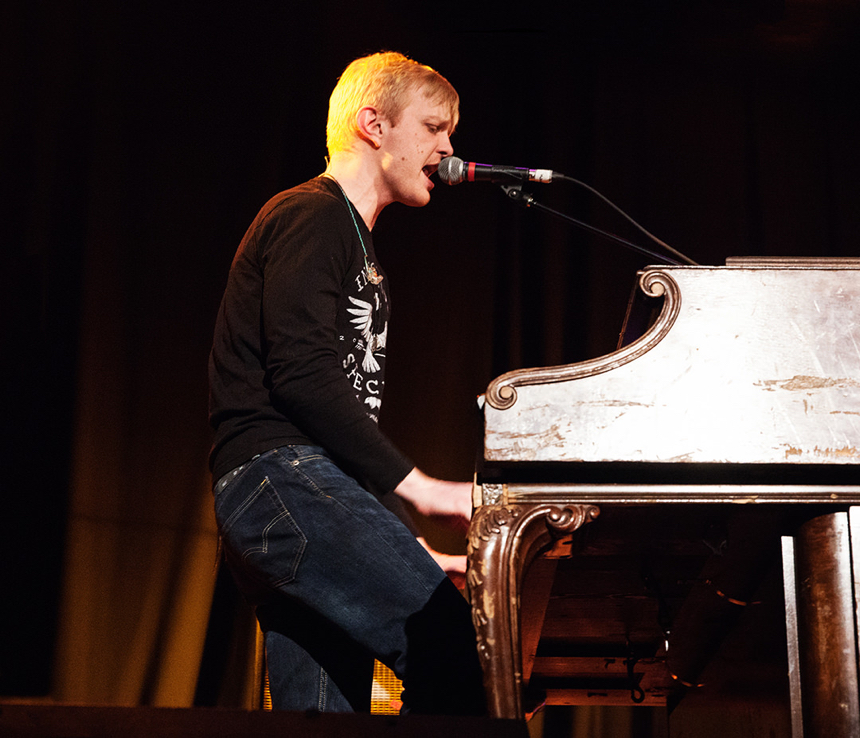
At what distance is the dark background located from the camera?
2.84m

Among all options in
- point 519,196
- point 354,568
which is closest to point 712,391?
point 354,568

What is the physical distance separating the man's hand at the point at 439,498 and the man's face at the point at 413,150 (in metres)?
0.59

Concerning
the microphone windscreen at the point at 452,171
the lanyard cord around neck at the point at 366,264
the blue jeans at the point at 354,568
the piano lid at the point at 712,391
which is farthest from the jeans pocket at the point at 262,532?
the microphone windscreen at the point at 452,171

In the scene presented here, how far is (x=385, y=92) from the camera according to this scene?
1.57 metres

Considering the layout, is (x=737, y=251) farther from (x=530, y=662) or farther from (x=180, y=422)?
(x=180, y=422)

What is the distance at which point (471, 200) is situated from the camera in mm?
3250

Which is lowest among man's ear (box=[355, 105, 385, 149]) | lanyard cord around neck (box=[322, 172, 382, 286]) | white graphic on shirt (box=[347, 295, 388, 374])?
white graphic on shirt (box=[347, 295, 388, 374])

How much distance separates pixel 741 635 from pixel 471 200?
199 cm

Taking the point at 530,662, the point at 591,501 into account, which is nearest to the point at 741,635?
the point at 530,662

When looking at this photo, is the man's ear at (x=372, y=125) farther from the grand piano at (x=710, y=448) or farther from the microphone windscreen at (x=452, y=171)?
the grand piano at (x=710, y=448)

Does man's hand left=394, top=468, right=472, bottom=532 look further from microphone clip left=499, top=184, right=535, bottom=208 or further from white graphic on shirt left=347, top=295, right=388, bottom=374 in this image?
microphone clip left=499, top=184, right=535, bottom=208

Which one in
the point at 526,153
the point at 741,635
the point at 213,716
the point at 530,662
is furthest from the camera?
the point at 526,153

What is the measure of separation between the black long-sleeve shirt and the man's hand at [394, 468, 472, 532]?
21 millimetres

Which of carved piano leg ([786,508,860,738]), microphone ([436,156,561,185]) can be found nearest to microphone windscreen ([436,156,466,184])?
microphone ([436,156,561,185])
